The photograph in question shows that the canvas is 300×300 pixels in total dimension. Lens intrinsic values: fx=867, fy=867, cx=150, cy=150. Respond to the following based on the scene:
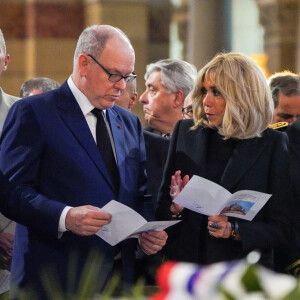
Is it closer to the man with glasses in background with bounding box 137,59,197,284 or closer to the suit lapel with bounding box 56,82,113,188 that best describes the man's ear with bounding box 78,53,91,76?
the suit lapel with bounding box 56,82,113,188

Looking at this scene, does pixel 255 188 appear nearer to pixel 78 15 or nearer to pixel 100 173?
pixel 100 173

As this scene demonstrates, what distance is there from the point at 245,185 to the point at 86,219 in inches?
37.1

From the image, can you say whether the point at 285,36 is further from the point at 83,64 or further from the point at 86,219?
the point at 86,219

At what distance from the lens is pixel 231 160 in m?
4.08

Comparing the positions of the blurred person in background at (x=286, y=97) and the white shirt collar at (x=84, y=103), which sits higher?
the white shirt collar at (x=84, y=103)

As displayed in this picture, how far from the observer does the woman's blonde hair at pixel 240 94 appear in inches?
158

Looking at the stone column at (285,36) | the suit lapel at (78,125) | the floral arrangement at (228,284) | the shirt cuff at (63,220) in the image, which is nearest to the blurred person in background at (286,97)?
the suit lapel at (78,125)

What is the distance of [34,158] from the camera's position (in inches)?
144

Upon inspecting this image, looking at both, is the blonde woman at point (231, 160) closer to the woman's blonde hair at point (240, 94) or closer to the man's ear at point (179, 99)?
the woman's blonde hair at point (240, 94)

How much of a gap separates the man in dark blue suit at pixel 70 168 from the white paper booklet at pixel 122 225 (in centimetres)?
7

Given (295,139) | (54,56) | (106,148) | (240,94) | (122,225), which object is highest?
(240,94)

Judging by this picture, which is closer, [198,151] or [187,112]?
[198,151]

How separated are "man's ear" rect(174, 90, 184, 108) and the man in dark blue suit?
1.82 metres

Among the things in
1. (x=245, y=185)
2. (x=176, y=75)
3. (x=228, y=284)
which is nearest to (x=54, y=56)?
(x=176, y=75)
